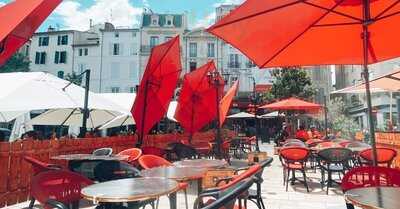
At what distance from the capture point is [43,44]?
152 ft

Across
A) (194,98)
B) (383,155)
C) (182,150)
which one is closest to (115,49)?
(194,98)

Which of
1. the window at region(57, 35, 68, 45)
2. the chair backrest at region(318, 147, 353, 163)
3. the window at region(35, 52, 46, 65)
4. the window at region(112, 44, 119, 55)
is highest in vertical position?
the window at region(57, 35, 68, 45)

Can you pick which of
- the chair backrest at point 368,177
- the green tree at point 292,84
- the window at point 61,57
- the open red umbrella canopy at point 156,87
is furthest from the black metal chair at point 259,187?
the window at point 61,57

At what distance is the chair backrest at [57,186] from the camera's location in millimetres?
4074

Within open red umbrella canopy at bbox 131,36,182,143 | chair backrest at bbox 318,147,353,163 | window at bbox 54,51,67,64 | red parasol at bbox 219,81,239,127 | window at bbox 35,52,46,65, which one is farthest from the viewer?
window at bbox 35,52,46,65

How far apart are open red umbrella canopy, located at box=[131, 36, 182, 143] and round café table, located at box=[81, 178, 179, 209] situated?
5.60m

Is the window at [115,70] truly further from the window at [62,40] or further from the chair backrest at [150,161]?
the chair backrest at [150,161]

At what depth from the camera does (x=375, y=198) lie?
269cm

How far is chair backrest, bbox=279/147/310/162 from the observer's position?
312 inches

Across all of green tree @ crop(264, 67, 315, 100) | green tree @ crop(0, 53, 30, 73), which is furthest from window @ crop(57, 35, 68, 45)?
green tree @ crop(264, 67, 315, 100)

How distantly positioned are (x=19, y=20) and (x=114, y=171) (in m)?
3.46

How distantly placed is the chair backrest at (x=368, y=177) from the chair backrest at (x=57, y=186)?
3.52 m

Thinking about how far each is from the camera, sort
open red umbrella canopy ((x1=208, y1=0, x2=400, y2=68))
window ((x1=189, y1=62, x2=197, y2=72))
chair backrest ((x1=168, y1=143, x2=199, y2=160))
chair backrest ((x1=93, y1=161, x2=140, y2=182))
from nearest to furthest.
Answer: open red umbrella canopy ((x1=208, y1=0, x2=400, y2=68)), chair backrest ((x1=93, y1=161, x2=140, y2=182)), chair backrest ((x1=168, y1=143, x2=199, y2=160)), window ((x1=189, y1=62, x2=197, y2=72))

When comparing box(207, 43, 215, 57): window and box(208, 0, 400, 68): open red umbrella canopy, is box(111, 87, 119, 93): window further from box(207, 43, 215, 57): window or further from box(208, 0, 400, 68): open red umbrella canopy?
box(208, 0, 400, 68): open red umbrella canopy
